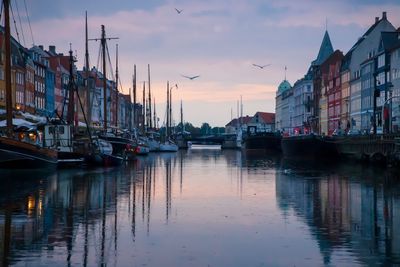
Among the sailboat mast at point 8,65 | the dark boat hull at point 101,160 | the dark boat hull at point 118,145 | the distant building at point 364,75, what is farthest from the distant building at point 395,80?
the sailboat mast at point 8,65

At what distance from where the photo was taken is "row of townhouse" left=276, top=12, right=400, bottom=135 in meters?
96.1

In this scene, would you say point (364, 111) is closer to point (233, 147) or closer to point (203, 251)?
point (233, 147)

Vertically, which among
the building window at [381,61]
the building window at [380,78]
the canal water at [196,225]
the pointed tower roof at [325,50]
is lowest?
the canal water at [196,225]

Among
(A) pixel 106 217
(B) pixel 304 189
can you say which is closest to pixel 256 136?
(B) pixel 304 189

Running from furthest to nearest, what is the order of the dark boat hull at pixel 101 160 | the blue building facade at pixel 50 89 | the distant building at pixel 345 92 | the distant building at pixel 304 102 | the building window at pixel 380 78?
the distant building at pixel 304 102 → the distant building at pixel 345 92 → the blue building facade at pixel 50 89 → the building window at pixel 380 78 → the dark boat hull at pixel 101 160

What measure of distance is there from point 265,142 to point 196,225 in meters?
134

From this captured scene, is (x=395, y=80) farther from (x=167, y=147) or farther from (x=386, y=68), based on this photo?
(x=167, y=147)

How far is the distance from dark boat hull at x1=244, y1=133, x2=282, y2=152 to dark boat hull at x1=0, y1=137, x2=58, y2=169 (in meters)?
105

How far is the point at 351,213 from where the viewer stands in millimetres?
25734

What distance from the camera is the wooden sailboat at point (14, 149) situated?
4634cm

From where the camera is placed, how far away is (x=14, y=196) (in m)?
30.4

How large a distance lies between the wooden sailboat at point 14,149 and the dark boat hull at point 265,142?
105m

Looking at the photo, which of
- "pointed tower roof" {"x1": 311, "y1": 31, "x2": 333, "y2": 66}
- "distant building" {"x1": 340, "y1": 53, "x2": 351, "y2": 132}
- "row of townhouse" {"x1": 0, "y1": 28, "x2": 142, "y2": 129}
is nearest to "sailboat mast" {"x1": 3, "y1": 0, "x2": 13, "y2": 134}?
"row of townhouse" {"x1": 0, "y1": 28, "x2": 142, "y2": 129}

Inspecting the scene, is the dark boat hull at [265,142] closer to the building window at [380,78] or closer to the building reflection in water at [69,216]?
the building window at [380,78]
